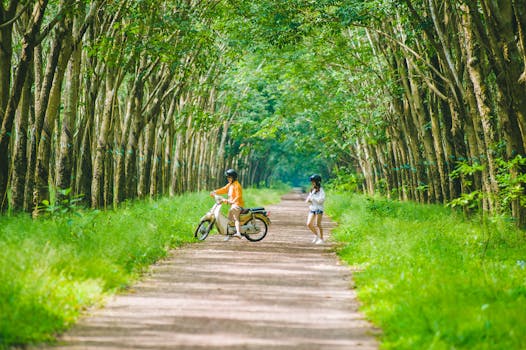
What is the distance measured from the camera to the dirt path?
282 inches

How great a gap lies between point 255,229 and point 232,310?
9847 mm

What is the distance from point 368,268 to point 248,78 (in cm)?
2507

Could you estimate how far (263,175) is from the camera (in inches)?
3762

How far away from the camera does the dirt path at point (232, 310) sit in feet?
23.5

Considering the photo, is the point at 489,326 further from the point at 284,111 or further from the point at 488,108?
the point at 284,111

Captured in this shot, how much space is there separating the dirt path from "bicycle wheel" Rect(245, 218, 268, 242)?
14.2 ft

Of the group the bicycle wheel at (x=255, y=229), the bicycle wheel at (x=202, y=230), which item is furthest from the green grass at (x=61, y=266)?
the bicycle wheel at (x=255, y=229)

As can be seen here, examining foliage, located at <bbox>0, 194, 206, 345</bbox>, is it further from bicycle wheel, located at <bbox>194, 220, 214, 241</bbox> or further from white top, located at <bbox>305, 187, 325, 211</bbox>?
white top, located at <bbox>305, 187, 325, 211</bbox>

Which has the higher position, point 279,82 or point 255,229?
point 279,82

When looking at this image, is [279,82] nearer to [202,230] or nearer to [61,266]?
[202,230]

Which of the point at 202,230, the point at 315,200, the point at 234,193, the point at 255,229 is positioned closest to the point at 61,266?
the point at 202,230

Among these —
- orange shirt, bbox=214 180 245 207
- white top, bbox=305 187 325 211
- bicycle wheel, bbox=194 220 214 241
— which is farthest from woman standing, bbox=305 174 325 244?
bicycle wheel, bbox=194 220 214 241

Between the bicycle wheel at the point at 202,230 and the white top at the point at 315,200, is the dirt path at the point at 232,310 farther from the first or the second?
the white top at the point at 315,200

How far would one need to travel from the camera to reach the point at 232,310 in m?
8.75
